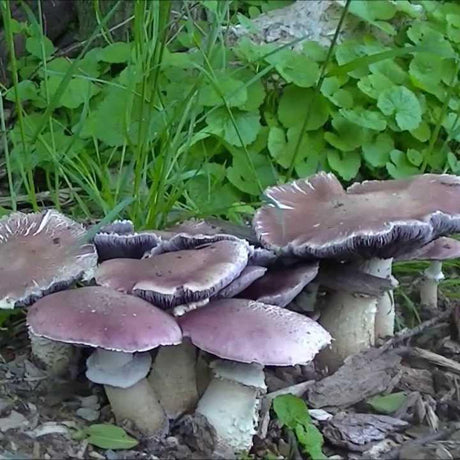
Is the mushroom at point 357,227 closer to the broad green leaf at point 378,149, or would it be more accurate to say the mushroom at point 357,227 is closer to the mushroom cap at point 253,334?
the mushroom cap at point 253,334

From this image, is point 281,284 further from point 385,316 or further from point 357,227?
point 385,316

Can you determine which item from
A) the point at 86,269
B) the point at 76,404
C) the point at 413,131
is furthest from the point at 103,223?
the point at 413,131

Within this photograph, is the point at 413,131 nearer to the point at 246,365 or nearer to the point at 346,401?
the point at 346,401

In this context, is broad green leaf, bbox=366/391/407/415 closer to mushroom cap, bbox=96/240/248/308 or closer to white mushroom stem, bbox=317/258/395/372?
white mushroom stem, bbox=317/258/395/372

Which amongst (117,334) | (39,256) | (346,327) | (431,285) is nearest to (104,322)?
(117,334)

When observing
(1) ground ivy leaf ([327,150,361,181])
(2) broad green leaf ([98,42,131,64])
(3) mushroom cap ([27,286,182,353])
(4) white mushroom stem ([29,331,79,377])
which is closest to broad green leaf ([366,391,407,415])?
(3) mushroom cap ([27,286,182,353])
